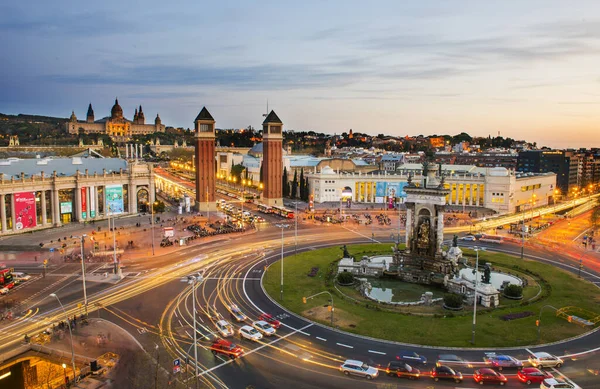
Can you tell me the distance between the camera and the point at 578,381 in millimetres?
33125

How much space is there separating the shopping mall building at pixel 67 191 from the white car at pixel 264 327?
66.9 m

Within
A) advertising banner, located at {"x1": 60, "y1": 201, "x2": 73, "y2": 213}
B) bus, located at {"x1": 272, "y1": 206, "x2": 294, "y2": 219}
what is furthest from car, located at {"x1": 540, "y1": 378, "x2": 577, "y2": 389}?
advertising banner, located at {"x1": 60, "y1": 201, "x2": 73, "y2": 213}

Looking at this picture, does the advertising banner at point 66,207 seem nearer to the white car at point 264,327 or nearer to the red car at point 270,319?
the red car at point 270,319

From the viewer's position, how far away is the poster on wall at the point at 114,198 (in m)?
105

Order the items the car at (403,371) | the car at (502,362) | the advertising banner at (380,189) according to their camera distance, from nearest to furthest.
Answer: the car at (403,371) → the car at (502,362) → the advertising banner at (380,189)

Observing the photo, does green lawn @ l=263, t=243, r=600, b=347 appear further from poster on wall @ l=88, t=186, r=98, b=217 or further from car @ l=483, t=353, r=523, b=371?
poster on wall @ l=88, t=186, r=98, b=217

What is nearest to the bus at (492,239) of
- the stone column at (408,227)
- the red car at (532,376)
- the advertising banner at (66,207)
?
the stone column at (408,227)

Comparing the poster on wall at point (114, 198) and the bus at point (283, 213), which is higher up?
the poster on wall at point (114, 198)

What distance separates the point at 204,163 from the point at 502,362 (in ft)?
334

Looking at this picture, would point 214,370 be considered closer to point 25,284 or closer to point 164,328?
point 164,328

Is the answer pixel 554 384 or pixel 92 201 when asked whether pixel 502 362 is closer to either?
pixel 554 384

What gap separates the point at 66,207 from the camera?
98250mm

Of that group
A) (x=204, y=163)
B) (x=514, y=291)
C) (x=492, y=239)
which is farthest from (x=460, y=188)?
(x=514, y=291)

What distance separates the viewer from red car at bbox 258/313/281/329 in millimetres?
43781
